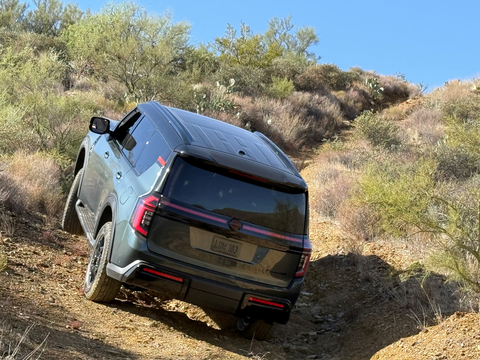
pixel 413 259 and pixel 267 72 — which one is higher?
pixel 267 72

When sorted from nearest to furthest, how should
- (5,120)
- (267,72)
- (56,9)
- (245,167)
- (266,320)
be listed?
(245,167), (266,320), (5,120), (267,72), (56,9)

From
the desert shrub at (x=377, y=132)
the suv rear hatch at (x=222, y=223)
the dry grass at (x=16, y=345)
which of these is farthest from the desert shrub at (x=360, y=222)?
the desert shrub at (x=377, y=132)

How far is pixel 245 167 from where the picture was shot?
4.99 meters

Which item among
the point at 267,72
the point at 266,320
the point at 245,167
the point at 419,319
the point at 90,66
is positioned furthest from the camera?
the point at 267,72

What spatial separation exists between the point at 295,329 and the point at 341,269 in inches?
76.7

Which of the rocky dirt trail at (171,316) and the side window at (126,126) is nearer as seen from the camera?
the rocky dirt trail at (171,316)

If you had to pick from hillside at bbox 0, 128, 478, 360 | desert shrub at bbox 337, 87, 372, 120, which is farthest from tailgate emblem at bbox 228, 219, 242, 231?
desert shrub at bbox 337, 87, 372, 120

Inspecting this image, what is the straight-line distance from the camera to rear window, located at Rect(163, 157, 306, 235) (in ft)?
16.0

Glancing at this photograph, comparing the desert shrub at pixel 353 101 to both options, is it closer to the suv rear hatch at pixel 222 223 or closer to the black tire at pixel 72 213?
the black tire at pixel 72 213

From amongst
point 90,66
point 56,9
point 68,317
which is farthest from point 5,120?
point 56,9

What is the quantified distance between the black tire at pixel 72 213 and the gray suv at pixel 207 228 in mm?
2134

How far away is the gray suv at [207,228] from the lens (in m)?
4.86

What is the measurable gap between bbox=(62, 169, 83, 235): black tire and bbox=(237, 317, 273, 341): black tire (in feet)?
9.68

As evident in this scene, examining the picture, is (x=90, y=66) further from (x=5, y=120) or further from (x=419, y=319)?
(x=419, y=319)
